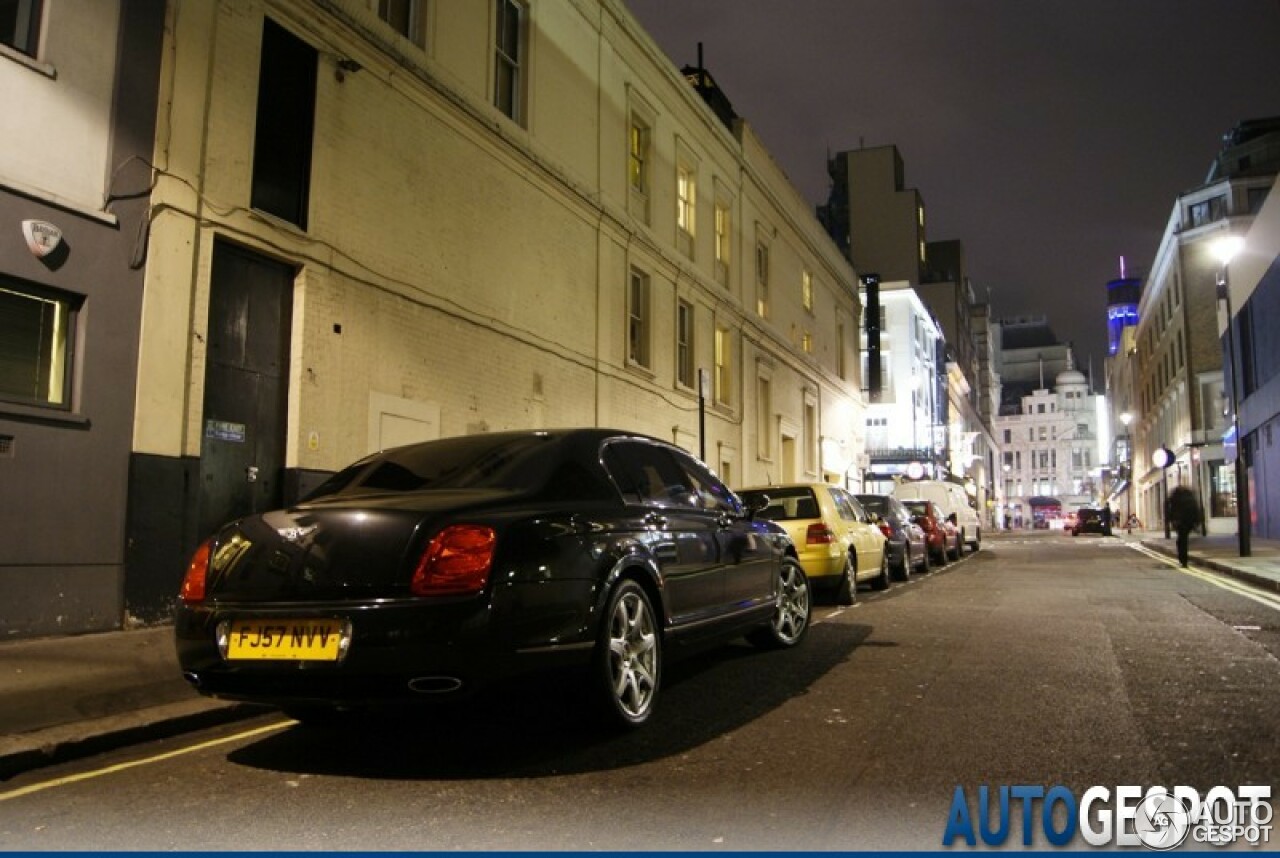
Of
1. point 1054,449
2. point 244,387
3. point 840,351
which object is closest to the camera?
point 244,387

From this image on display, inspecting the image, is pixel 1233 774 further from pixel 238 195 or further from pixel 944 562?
pixel 944 562

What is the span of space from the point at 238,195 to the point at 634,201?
10.9 m

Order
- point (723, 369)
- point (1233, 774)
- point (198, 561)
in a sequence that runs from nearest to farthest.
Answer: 1. point (1233, 774)
2. point (198, 561)
3. point (723, 369)

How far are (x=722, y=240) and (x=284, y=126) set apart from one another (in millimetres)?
15603

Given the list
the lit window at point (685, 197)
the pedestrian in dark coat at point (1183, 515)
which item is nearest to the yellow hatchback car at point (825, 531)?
the pedestrian in dark coat at point (1183, 515)

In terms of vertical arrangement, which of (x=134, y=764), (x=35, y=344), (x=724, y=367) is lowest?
(x=134, y=764)

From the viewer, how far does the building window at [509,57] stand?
15125 mm

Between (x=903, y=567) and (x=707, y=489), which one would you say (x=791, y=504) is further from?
(x=707, y=489)

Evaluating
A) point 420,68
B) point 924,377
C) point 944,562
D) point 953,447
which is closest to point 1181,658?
point 420,68

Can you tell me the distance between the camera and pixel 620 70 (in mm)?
19109

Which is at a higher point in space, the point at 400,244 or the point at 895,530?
the point at 400,244

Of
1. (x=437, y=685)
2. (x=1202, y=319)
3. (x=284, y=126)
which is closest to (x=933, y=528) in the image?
(x=284, y=126)

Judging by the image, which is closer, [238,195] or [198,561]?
[198,561]

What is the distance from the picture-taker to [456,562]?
4070 mm
